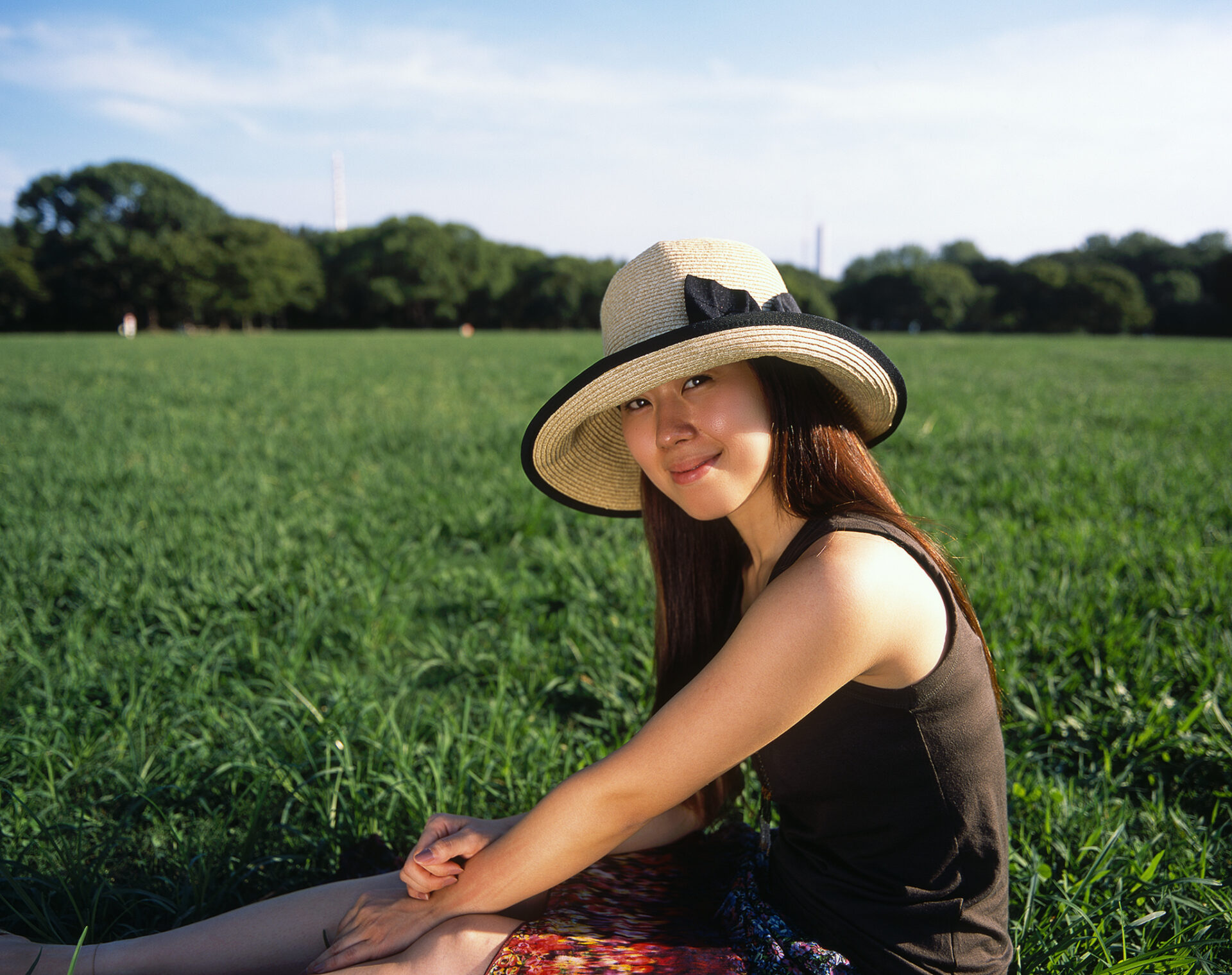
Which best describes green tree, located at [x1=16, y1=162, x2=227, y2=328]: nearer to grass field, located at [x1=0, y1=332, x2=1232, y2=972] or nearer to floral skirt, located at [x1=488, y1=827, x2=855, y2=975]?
grass field, located at [x1=0, y1=332, x2=1232, y2=972]

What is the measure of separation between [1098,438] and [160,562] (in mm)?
7621

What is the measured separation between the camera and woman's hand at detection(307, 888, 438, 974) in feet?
4.61

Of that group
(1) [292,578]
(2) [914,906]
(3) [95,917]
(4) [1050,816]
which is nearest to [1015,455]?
(4) [1050,816]

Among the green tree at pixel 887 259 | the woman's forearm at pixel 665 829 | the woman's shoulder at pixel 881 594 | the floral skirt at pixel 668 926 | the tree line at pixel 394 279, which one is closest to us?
the woman's shoulder at pixel 881 594

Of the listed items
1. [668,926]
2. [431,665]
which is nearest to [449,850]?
[668,926]

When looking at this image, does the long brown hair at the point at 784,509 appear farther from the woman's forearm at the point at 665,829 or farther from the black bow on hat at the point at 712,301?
the black bow on hat at the point at 712,301

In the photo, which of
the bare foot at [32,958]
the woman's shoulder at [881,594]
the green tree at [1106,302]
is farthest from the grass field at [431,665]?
the green tree at [1106,302]

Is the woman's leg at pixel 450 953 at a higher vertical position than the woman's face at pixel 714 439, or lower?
lower

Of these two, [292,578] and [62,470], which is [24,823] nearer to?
[292,578]

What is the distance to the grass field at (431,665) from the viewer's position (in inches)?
79.3

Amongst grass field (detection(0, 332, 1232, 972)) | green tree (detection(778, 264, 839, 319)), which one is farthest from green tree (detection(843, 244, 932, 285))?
grass field (detection(0, 332, 1232, 972))

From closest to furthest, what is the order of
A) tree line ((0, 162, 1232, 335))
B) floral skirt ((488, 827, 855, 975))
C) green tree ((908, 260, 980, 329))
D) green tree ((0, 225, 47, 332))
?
floral skirt ((488, 827, 855, 975)) → green tree ((0, 225, 47, 332)) → tree line ((0, 162, 1232, 335)) → green tree ((908, 260, 980, 329))

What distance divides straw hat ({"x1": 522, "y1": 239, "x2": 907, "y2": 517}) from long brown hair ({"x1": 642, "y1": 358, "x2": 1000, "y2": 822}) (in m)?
0.08

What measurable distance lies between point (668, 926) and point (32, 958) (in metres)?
1.18
